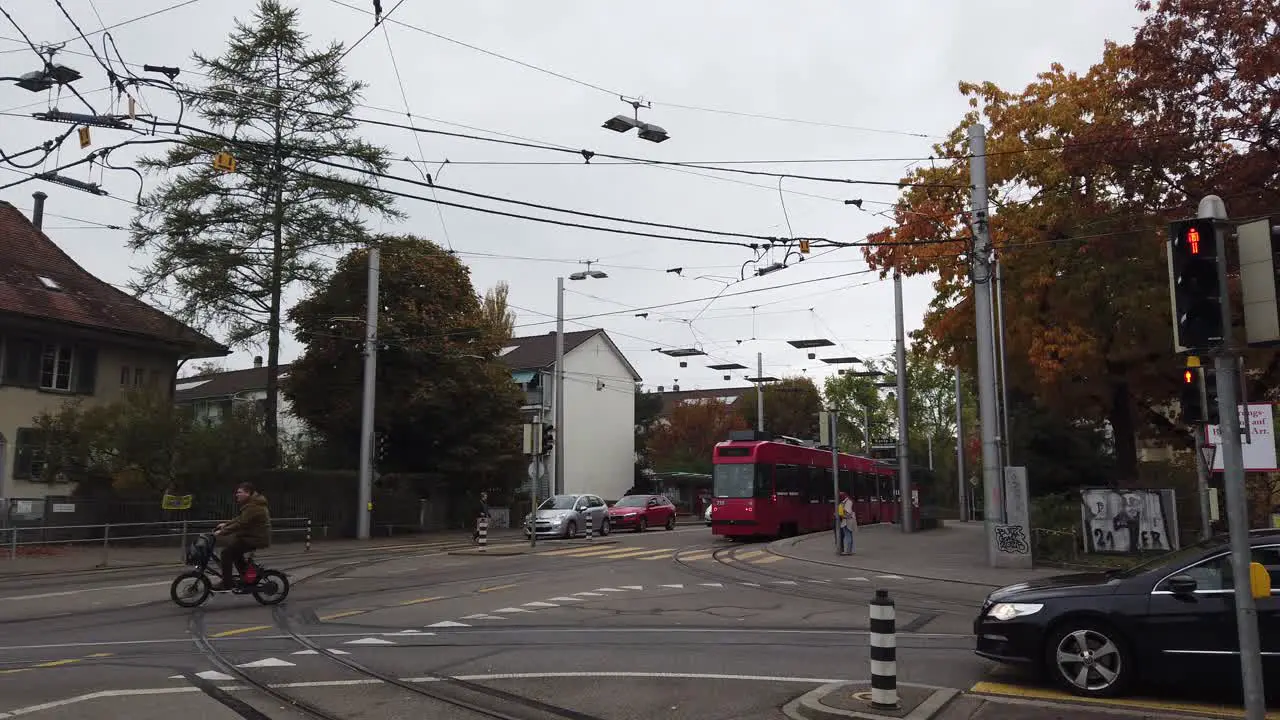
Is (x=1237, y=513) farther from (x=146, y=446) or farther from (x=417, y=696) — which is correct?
(x=146, y=446)

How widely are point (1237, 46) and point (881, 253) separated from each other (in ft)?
27.8

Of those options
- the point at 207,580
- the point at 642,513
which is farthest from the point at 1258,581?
the point at 642,513

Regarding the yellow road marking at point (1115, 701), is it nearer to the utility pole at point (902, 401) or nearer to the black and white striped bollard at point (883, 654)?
the black and white striped bollard at point (883, 654)

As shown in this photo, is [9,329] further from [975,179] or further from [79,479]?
[975,179]

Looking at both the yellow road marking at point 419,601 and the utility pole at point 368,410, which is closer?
the yellow road marking at point 419,601

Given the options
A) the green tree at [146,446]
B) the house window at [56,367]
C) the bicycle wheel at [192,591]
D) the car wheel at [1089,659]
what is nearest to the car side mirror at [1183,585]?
the car wheel at [1089,659]

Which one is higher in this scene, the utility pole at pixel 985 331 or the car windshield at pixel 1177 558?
the utility pole at pixel 985 331

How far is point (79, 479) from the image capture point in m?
28.0

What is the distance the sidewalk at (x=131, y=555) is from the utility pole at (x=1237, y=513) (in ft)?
65.3

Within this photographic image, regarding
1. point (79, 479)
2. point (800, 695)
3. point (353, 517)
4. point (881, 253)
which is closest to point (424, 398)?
point (353, 517)

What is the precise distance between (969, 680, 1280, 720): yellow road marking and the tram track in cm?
351

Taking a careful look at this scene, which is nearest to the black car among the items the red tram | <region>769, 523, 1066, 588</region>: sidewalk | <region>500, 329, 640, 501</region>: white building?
<region>769, 523, 1066, 588</region>: sidewalk

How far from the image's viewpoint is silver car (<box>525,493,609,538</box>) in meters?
33.4

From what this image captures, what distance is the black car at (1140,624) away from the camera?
7637 millimetres
